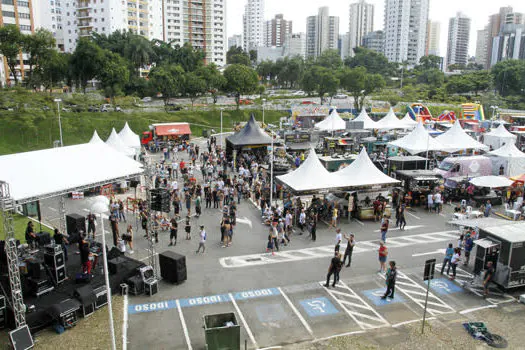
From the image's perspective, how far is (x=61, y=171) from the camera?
14734 millimetres

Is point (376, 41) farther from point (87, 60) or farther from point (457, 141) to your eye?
point (457, 141)

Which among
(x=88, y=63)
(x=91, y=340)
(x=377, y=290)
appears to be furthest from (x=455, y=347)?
(x=88, y=63)

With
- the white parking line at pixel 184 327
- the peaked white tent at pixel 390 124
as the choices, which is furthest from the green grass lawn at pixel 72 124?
the white parking line at pixel 184 327

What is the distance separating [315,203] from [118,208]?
9914 mm

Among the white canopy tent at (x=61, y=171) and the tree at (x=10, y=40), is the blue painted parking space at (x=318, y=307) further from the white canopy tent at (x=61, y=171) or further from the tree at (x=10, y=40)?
the tree at (x=10, y=40)

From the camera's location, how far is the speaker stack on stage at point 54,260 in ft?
44.7

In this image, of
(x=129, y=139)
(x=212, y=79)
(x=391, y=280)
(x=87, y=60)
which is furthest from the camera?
(x=212, y=79)

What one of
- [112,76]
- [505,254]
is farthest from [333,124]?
[112,76]

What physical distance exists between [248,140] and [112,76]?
3530 centimetres

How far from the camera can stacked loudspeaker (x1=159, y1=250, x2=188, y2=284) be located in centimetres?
1462

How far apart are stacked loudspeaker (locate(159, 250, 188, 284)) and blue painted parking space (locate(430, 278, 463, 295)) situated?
8.73m

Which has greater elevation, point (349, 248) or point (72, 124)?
point (72, 124)

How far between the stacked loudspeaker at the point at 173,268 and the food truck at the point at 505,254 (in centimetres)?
1014

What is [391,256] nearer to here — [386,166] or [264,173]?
[264,173]
